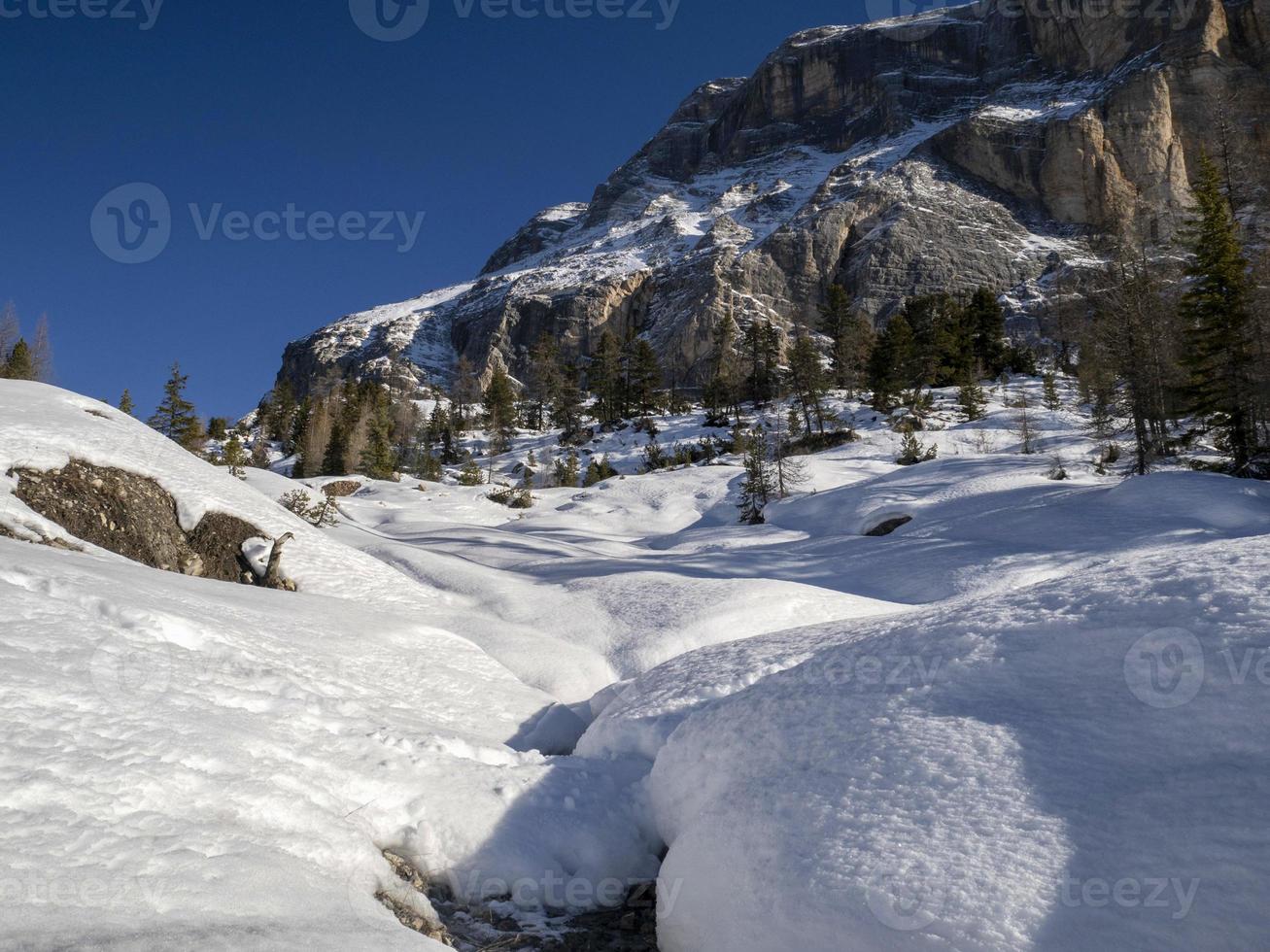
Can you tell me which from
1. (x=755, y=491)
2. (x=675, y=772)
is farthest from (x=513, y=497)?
(x=675, y=772)

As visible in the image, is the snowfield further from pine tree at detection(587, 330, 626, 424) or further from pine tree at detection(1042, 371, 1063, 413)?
pine tree at detection(587, 330, 626, 424)

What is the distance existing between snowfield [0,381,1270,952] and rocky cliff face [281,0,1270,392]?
7303cm

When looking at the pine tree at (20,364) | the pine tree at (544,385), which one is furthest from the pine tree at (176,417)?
the pine tree at (544,385)

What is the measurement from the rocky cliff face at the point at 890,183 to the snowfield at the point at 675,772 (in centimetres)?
7303

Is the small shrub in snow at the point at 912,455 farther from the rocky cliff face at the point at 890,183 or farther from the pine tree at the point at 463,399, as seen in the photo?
the rocky cliff face at the point at 890,183

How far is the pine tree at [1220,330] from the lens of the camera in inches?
745

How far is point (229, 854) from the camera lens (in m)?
3.13

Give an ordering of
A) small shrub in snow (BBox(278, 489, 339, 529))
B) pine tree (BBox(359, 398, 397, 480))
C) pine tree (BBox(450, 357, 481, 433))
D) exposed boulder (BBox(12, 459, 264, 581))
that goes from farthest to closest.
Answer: pine tree (BBox(450, 357, 481, 433)) → pine tree (BBox(359, 398, 397, 480)) → small shrub in snow (BBox(278, 489, 339, 529)) → exposed boulder (BBox(12, 459, 264, 581))

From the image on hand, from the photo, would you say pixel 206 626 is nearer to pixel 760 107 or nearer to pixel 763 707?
pixel 763 707

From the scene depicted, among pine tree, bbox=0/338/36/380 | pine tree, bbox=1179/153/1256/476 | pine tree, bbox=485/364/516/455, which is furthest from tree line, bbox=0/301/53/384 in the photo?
pine tree, bbox=1179/153/1256/476

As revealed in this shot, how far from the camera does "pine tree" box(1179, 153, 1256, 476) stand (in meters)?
18.9

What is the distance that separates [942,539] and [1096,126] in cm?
10582

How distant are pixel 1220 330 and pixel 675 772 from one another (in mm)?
23342

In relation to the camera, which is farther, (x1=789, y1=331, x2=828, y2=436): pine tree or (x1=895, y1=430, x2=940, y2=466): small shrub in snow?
(x1=789, y1=331, x2=828, y2=436): pine tree
